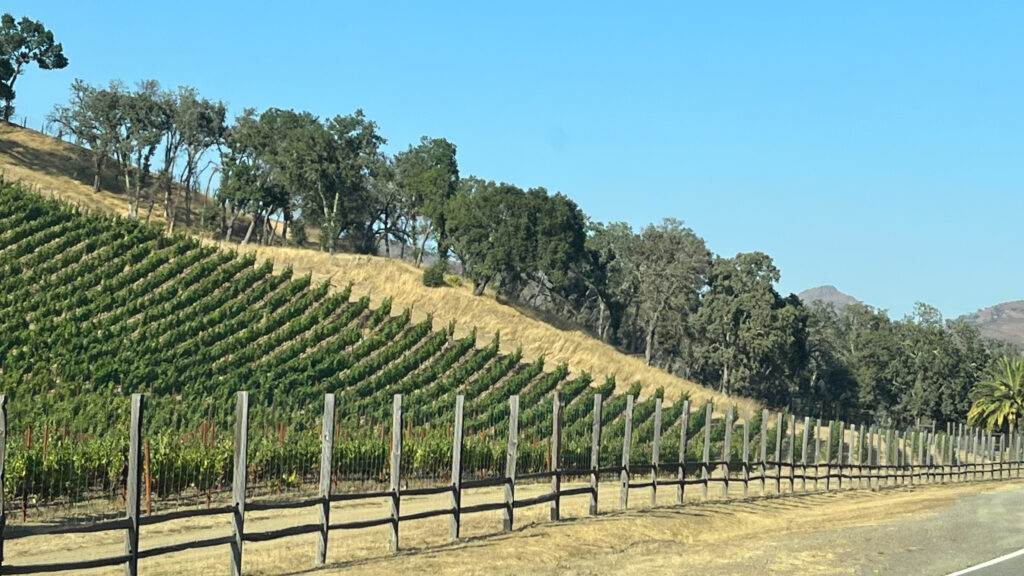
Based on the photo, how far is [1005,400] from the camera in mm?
62656

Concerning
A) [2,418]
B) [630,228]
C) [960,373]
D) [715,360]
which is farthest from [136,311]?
[960,373]

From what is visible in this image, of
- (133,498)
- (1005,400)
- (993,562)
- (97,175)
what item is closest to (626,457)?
(993,562)

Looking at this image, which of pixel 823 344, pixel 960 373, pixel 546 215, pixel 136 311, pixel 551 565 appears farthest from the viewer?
pixel 823 344

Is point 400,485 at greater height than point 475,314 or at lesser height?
lesser

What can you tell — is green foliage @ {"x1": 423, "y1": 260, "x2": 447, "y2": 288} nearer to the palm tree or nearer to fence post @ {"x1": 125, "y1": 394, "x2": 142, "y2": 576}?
the palm tree

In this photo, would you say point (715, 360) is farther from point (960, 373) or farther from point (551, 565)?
point (551, 565)

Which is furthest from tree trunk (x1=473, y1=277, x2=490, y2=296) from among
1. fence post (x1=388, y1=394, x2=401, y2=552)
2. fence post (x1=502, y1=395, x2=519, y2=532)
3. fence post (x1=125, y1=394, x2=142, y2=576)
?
fence post (x1=125, y1=394, x2=142, y2=576)

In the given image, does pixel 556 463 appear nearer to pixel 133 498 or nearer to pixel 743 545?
pixel 743 545

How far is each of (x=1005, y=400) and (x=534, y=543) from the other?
184 ft

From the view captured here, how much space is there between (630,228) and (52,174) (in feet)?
171

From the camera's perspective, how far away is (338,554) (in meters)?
13.8

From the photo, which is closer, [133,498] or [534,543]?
[133,498]

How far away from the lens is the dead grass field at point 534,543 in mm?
12914

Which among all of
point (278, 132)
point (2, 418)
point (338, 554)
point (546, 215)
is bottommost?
point (338, 554)
